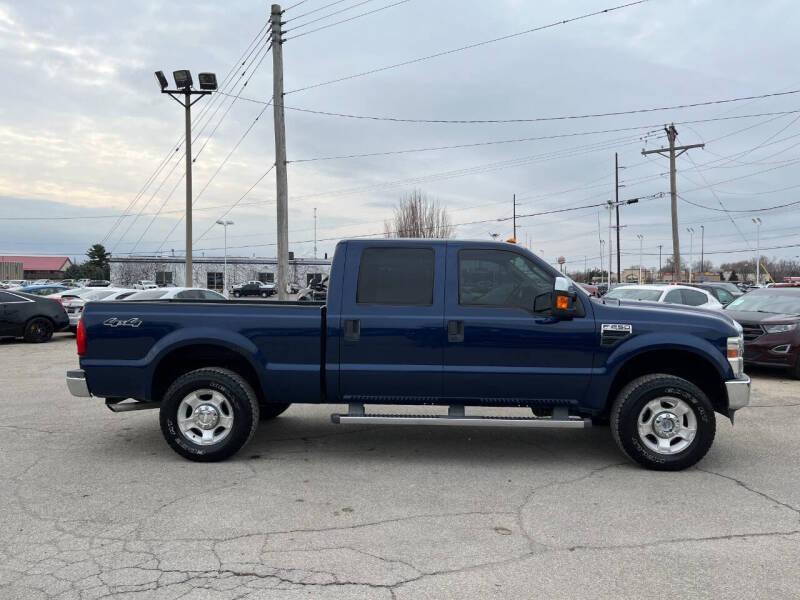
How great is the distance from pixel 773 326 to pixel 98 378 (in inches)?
394

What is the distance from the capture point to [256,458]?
543 centimetres

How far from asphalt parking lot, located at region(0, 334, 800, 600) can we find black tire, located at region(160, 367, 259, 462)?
0.15 m

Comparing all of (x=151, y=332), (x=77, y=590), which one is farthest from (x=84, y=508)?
(x=151, y=332)

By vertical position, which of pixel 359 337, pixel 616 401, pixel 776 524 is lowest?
pixel 776 524

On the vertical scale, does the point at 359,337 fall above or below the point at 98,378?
above

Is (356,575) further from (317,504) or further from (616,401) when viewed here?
(616,401)

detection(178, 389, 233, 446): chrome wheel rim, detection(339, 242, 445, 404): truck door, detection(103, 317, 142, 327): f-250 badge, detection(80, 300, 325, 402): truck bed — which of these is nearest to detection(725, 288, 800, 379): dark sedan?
detection(339, 242, 445, 404): truck door

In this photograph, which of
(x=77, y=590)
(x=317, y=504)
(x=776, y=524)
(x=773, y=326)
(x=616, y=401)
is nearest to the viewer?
(x=77, y=590)

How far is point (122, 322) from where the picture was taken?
5273 mm

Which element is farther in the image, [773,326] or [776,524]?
[773,326]

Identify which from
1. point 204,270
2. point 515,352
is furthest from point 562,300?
point 204,270

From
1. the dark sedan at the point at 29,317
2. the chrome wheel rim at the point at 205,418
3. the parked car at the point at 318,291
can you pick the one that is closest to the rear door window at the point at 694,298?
the parked car at the point at 318,291

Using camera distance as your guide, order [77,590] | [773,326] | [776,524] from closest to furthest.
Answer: [77,590] → [776,524] → [773,326]

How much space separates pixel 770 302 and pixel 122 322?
11014 mm
